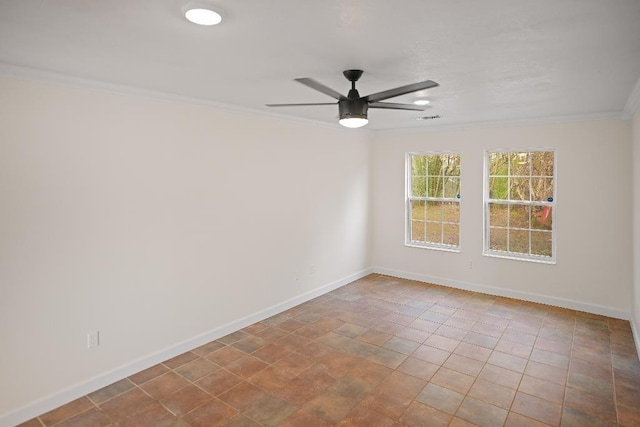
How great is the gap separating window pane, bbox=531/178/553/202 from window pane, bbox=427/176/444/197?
1.28 meters

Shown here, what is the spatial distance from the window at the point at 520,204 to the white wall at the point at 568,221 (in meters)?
0.13

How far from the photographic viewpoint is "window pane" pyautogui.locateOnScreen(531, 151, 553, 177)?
5191 millimetres

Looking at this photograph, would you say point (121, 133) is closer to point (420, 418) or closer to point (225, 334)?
point (225, 334)

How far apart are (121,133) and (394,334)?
11.1ft

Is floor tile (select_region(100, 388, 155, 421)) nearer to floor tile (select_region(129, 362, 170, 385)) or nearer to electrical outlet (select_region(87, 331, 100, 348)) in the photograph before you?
floor tile (select_region(129, 362, 170, 385))

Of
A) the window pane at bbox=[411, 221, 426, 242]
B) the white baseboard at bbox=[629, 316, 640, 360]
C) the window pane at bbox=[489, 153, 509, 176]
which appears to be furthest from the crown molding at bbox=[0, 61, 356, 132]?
the white baseboard at bbox=[629, 316, 640, 360]

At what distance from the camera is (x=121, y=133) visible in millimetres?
3352

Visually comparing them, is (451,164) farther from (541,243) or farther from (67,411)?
(67,411)

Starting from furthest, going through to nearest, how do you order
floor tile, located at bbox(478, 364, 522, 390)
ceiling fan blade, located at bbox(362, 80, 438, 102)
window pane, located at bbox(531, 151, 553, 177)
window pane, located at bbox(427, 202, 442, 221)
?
window pane, located at bbox(427, 202, 442, 221) < window pane, located at bbox(531, 151, 553, 177) < floor tile, located at bbox(478, 364, 522, 390) < ceiling fan blade, located at bbox(362, 80, 438, 102)

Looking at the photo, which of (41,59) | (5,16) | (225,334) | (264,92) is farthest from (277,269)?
(5,16)

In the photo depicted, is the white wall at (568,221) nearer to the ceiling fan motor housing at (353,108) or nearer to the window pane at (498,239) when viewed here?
the window pane at (498,239)

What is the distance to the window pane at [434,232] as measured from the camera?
20.4 ft

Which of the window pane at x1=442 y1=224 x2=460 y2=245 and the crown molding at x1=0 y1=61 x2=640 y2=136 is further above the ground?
the crown molding at x1=0 y1=61 x2=640 y2=136

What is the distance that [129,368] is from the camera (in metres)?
3.47
